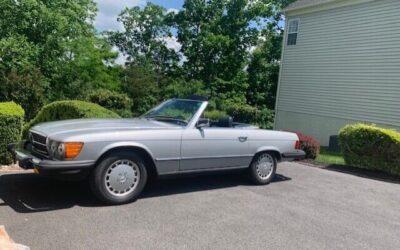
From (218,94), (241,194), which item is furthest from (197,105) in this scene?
(218,94)

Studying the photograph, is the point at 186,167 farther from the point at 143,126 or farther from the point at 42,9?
the point at 42,9

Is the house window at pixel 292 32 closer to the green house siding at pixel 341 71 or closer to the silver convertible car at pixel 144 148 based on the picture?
the green house siding at pixel 341 71

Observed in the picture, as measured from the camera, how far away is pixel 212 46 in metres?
29.0

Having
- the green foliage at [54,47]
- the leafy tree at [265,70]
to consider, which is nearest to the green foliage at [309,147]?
the green foliage at [54,47]

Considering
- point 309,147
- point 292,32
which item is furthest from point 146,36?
point 309,147

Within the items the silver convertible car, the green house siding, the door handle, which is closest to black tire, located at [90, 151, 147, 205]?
the silver convertible car

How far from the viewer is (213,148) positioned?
21.1ft

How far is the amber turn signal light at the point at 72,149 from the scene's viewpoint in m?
5.02

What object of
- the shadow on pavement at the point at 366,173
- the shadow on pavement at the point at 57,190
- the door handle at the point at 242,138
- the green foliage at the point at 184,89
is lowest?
the shadow on pavement at the point at 57,190

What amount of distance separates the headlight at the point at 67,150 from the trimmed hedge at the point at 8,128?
94.8 inches

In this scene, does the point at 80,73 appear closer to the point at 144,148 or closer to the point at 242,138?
the point at 242,138

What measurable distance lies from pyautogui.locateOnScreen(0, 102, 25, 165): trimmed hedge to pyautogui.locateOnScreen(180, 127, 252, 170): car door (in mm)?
3128

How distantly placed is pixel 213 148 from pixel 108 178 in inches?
69.9

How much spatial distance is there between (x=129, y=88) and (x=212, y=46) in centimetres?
799
